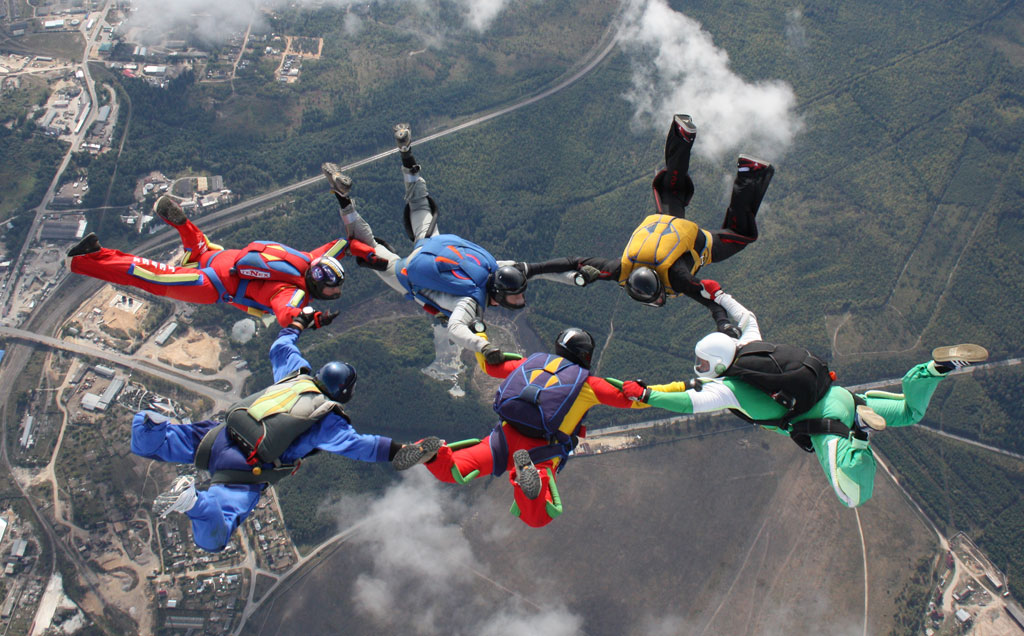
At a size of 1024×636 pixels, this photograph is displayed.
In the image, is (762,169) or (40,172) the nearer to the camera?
(762,169)

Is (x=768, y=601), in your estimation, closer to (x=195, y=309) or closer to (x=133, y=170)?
(x=195, y=309)

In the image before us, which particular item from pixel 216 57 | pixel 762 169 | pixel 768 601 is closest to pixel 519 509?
pixel 762 169

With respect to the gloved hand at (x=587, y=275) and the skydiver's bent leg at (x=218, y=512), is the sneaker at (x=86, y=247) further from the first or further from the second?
the gloved hand at (x=587, y=275)

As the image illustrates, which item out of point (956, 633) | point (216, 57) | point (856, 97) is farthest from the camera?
point (856, 97)

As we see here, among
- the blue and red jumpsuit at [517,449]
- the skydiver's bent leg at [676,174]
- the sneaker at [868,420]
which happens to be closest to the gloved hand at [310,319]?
the blue and red jumpsuit at [517,449]

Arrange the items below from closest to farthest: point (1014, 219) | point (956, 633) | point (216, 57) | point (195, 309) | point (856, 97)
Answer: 1. point (956, 633)
2. point (195, 309)
3. point (1014, 219)
4. point (216, 57)
5. point (856, 97)

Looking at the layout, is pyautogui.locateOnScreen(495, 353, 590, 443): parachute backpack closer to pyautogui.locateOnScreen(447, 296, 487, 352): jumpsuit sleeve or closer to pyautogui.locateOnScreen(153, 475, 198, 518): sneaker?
pyautogui.locateOnScreen(447, 296, 487, 352): jumpsuit sleeve

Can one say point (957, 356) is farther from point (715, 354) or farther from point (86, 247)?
point (86, 247)
